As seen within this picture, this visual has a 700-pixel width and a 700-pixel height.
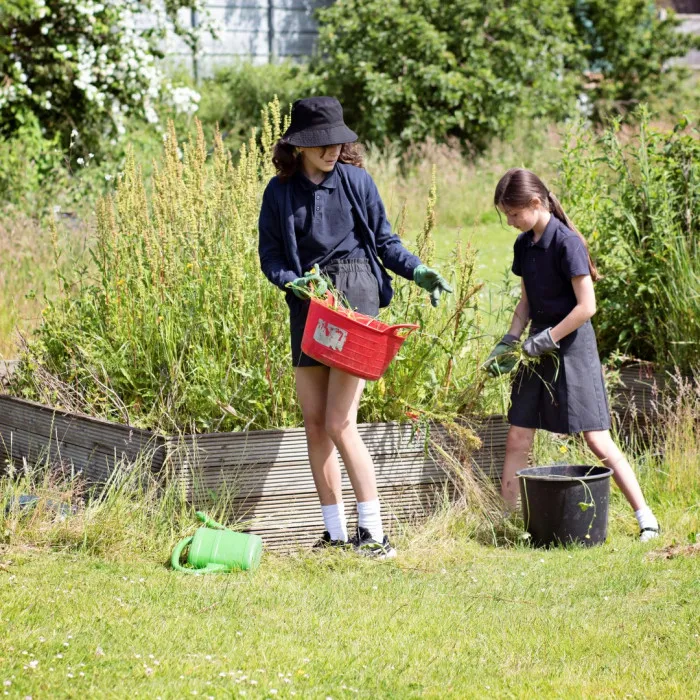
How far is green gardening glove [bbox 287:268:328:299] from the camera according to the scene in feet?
13.2

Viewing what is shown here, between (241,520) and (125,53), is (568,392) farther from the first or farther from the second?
(125,53)

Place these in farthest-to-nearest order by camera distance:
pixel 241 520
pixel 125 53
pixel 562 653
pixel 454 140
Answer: pixel 454 140 < pixel 125 53 < pixel 241 520 < pixel 562 653

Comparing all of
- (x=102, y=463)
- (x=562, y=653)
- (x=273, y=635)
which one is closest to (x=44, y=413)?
(x=102, y=463)

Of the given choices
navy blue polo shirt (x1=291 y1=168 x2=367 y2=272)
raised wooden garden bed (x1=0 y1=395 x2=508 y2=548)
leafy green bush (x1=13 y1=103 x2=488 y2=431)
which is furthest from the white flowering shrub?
navy blue polo shirt (x1=291 y1=168 x2=367 y2=272)

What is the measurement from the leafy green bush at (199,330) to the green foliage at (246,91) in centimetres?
1020

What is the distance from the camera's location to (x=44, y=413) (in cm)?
508

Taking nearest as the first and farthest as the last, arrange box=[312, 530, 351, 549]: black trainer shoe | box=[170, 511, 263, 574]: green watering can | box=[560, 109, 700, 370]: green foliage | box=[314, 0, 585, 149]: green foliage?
1. box=[170, 511, 263, 574]: green watering can
2. box=[312, 530, 351, 549]: black trainer shoe
3. box=[560, 109, 700, 370]: green foliage
4. box=[314, 0, 585, 149]: green foliage

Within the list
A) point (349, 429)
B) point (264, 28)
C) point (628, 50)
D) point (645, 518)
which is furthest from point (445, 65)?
point (349, 429)

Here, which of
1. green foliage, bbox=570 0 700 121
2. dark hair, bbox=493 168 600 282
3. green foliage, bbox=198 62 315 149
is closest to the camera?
dark hair, bbox=493 168 600 282

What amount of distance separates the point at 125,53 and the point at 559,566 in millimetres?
8172

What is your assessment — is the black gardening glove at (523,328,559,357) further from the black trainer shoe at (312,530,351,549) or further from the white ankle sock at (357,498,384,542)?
the black trainer shoe at (312,530,351,549)

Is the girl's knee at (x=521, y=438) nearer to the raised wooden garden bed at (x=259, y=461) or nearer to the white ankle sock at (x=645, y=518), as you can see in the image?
the raised wooden garden bed at (x=259, y=461)

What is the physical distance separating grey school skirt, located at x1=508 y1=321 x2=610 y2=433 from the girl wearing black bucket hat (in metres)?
0.77

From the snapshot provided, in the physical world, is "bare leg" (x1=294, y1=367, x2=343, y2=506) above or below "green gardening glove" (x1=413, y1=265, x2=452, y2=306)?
below
